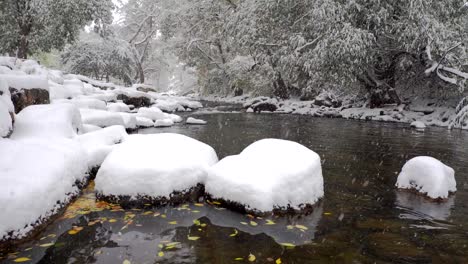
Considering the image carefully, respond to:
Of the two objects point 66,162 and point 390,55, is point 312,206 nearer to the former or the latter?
point 66,162

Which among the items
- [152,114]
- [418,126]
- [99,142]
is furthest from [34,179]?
[418,126]

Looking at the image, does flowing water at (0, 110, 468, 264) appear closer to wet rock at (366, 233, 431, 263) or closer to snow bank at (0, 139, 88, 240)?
wet rock at (366, 233, 431, 263)

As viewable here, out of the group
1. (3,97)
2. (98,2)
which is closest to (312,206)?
(3,97)

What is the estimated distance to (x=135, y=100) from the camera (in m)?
20.6

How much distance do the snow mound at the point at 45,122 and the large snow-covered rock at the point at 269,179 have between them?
10.6 feet

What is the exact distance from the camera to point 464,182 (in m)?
7.22

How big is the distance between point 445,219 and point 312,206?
6.51 ft

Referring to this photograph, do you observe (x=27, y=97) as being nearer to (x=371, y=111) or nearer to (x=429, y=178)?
(x=429, y=178)

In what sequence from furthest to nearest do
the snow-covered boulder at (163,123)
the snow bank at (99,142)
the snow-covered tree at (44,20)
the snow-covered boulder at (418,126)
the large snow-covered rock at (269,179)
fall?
the snow-covered tree at (44,20)
the snow-covered boulder at (418,126)
the snow-covered boulder at (163,123)
the snow bank at (99,142)
the large snow-covered rock at (269,179)

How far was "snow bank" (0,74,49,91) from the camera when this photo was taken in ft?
25.6

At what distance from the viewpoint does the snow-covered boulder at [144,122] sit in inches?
571

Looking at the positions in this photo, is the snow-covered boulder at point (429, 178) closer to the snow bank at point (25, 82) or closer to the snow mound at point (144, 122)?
the snow bank at point (25, 82)

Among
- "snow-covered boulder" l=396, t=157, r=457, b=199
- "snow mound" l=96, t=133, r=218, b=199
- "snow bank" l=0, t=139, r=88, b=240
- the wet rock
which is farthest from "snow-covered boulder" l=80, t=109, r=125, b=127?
the wet rock

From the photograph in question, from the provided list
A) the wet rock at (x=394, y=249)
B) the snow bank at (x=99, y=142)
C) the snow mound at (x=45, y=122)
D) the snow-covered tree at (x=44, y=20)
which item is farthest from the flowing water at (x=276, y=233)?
the snow-covered tree at (x=44, y=20)
